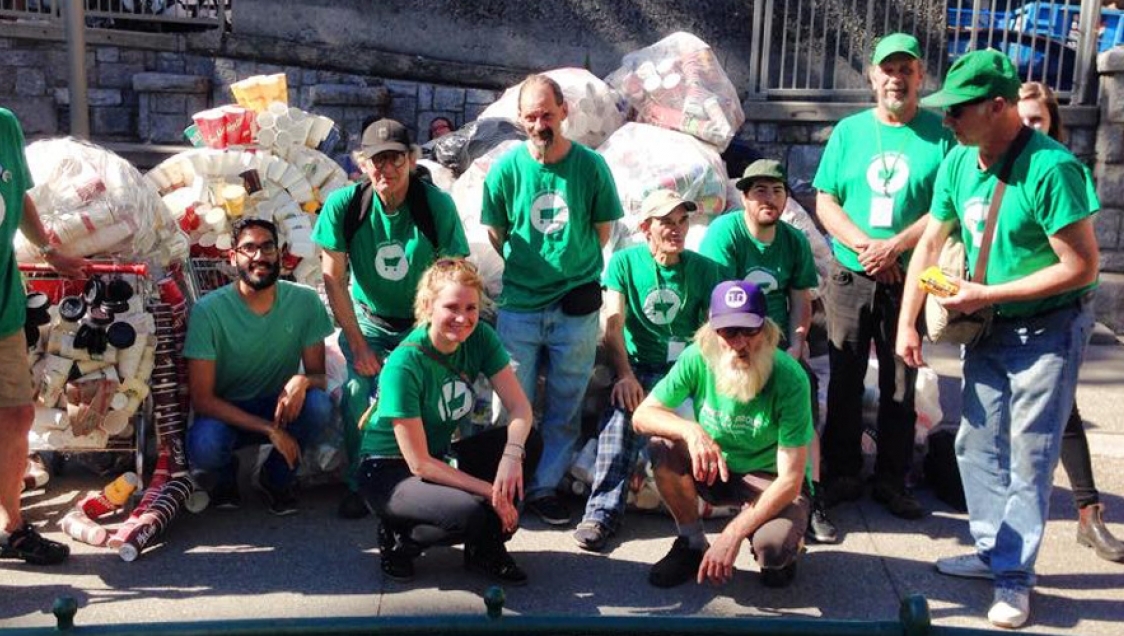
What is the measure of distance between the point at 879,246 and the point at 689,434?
125cm

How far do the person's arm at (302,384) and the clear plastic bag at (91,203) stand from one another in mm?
832

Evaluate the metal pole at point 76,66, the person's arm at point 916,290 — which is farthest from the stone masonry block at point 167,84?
the person's arm at point 916,290

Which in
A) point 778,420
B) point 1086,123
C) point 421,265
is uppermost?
point 1086,123

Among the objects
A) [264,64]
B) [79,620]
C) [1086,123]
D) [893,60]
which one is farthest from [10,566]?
[1086,123]

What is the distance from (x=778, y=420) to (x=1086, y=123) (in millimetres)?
5222

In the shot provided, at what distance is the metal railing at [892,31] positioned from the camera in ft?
29.3

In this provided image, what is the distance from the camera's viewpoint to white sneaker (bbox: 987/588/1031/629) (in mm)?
4367

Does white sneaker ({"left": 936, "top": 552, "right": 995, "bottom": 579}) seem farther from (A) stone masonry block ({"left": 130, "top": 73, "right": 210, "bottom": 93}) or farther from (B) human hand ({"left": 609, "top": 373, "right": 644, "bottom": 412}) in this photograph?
(A) stone masonry block ({"left": 130, "top": 73, "right": 210, "bottom": 93})

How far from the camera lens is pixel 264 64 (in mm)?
10109

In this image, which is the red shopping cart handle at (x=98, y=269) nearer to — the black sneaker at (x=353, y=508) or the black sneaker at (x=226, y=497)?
the black sneaker at (x=226, y=497)

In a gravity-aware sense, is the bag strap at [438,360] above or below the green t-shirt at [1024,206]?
below

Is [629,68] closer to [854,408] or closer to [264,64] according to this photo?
[854,408]

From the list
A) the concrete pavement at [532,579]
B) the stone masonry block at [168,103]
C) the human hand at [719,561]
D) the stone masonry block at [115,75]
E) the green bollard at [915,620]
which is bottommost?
the concrete pavement at [532,579]

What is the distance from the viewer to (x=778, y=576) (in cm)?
465
